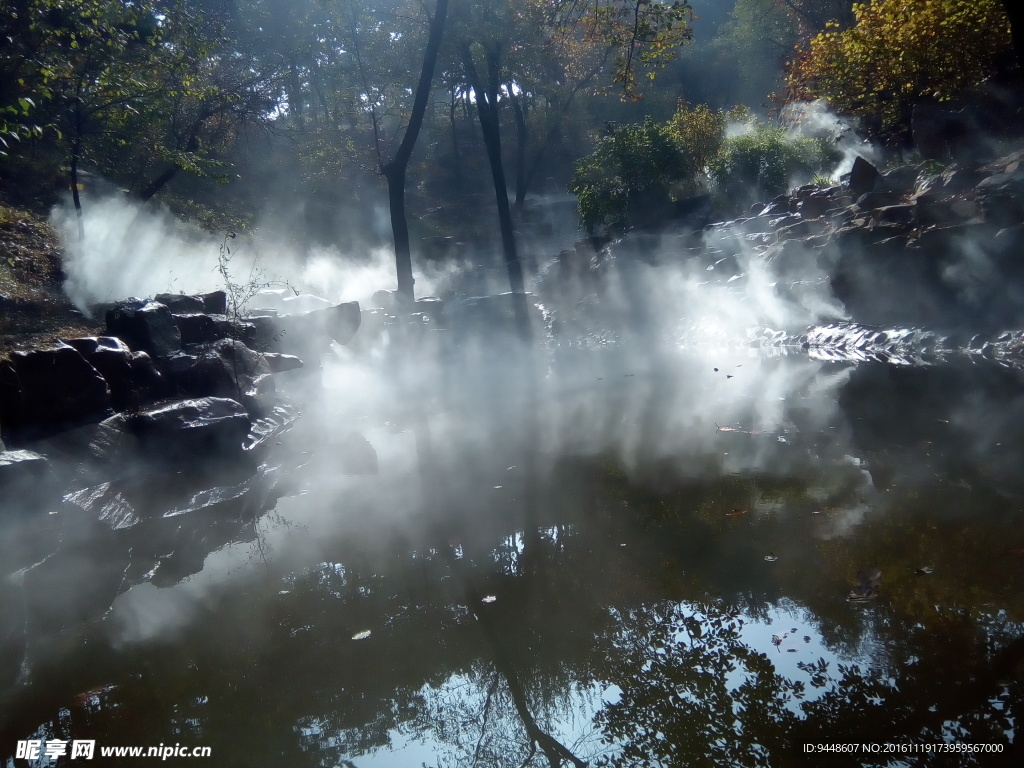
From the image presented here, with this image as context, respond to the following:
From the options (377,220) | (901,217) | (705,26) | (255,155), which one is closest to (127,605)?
(901,217)

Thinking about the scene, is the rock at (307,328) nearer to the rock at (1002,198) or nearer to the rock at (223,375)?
the rock at (223,375)

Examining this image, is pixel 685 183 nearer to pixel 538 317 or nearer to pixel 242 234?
pixel 538 317

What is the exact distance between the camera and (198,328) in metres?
10.8

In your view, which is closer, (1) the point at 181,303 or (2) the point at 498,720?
(2) the point at 498,720

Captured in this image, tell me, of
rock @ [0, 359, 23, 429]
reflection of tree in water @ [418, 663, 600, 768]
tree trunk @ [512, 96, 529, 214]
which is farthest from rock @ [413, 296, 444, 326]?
reflection of tree in water @ [418, 663, 600, 768]

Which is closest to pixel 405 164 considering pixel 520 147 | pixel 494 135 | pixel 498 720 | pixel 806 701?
pixel 494 135

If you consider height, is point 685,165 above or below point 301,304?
above

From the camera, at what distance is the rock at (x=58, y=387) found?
7.53 metres

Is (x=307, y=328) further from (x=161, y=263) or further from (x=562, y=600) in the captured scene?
(x=562, y=600)

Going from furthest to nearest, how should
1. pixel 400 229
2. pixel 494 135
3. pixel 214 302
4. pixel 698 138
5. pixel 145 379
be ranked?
1. pixel 698 138
2. pixel 494 135
3. pixel 400 229
4. pixel 214 302
5. pixel 145 379

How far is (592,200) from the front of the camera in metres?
21.1

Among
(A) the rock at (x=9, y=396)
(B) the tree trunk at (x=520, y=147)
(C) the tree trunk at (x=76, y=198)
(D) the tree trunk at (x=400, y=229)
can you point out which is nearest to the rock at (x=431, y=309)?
(D) the tree trunk at (x=400, y=229)

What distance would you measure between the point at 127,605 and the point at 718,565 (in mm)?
4020

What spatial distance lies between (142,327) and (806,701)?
908cm
